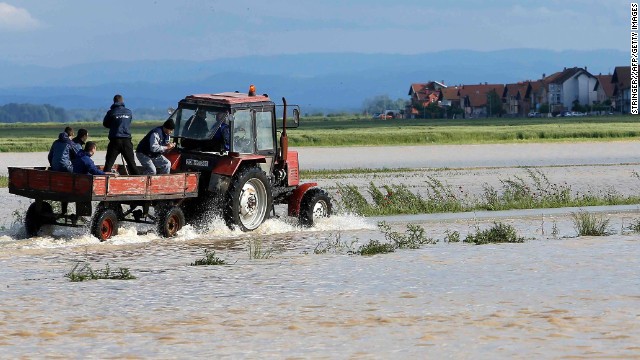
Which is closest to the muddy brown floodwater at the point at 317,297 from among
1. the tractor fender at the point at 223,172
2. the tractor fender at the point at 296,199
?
the tractor fender at the point at 296,199

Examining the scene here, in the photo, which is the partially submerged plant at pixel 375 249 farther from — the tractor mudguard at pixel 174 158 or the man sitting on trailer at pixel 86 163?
the man sitting on trailer at pixel 86 163

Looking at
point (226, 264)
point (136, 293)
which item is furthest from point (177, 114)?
point (136, 293)

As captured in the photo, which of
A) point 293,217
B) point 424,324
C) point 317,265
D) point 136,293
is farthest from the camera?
point 293,217

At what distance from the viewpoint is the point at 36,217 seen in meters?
19.6

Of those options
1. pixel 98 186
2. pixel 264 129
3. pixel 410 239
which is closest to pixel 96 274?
pixel 98 186

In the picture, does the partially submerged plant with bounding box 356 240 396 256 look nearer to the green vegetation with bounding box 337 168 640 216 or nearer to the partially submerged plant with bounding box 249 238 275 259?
the partially submerged plant with bounding box 249 238 275 259

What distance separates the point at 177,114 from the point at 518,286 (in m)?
7.91

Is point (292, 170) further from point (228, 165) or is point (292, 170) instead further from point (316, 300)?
point (316, 300)

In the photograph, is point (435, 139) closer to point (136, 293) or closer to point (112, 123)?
point (112, 123)

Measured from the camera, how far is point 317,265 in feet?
55.3

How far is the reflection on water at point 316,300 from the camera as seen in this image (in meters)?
11.0

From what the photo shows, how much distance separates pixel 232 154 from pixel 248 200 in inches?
32.7

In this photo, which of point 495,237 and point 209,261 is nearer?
point 209,261

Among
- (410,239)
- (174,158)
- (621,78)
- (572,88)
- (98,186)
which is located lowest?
(410,239)
